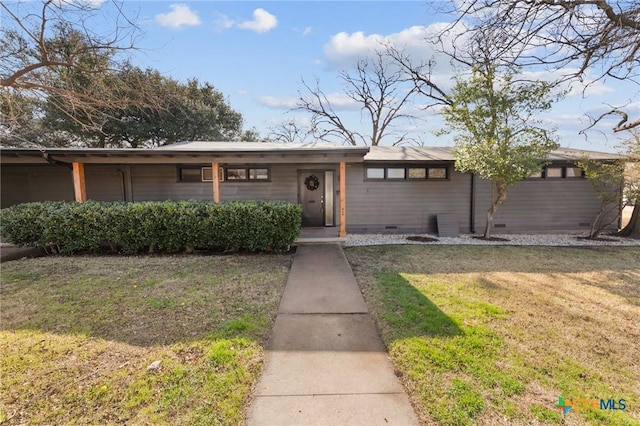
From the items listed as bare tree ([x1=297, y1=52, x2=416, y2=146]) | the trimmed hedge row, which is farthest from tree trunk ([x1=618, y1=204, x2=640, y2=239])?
bare tree ([x1=297, y1=52, x2=416, y2=146])

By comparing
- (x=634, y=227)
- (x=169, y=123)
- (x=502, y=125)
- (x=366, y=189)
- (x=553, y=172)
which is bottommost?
(x=634, y=227)

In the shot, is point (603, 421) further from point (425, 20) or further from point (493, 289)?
point (425, 20)

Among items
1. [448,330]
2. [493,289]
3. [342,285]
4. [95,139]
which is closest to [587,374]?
[448,330]

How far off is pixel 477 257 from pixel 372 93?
61.9 ft

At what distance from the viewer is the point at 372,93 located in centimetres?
2280

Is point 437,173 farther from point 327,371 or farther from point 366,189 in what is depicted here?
point 327,371

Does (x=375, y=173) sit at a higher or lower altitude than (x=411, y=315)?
higher

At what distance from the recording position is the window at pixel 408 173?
963cm

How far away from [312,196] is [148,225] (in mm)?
4788

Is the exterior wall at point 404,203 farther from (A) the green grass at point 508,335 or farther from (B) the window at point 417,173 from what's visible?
(A) the green grass at point 508,335

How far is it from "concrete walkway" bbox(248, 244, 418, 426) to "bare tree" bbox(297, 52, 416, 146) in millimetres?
20051

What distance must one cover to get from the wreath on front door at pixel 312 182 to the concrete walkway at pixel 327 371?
5735 millimetres

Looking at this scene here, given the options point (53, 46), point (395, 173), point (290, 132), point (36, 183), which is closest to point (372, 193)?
point (395, 173)

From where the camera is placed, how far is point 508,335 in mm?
3227
